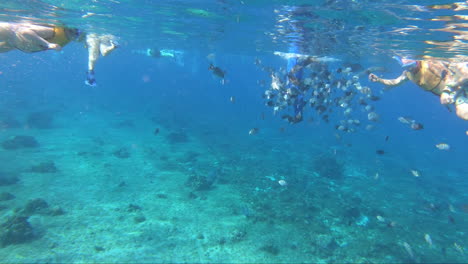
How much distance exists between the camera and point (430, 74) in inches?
243

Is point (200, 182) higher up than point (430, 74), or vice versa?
point (430, 74)

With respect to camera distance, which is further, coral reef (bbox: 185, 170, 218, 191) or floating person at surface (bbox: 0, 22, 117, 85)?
coral reef (bbox: 185, 170, 218, 191)

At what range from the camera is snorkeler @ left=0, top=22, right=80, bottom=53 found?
535 cm

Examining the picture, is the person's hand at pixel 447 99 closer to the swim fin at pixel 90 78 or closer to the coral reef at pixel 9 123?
the swim fin at pixel 90 78

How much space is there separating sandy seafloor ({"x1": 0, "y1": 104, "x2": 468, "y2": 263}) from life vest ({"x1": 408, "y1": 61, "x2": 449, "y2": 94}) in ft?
22.2

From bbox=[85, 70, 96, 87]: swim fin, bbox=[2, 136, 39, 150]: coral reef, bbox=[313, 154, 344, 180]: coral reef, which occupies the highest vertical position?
bbox=[85, 70, 96, 87]: swim fin

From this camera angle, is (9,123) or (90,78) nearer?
(90,78)

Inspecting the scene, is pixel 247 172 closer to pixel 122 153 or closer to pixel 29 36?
pixel 122 153

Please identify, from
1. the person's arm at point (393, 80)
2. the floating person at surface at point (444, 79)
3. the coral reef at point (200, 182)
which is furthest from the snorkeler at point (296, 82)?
the coral reef at point (200, 182)

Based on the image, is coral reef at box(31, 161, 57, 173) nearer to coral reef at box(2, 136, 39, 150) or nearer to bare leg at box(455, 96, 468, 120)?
coral reef at box(2, 136, 39, 150)

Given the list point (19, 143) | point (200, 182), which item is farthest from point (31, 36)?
point (19, 143)

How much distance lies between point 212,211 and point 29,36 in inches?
373

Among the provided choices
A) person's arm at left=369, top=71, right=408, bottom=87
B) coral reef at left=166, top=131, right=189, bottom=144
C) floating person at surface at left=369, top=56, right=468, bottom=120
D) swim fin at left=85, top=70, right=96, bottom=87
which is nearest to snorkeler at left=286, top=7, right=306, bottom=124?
person's arm at left=369, top=71, right=408, bottom=87

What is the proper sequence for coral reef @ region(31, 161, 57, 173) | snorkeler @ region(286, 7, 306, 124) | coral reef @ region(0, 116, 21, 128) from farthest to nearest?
coral reef @ region(0, 116, 21, 128)
coral reef @ region(31, 161, 57, 173)
snorkeler @ region(286, 7, 306, 124)
